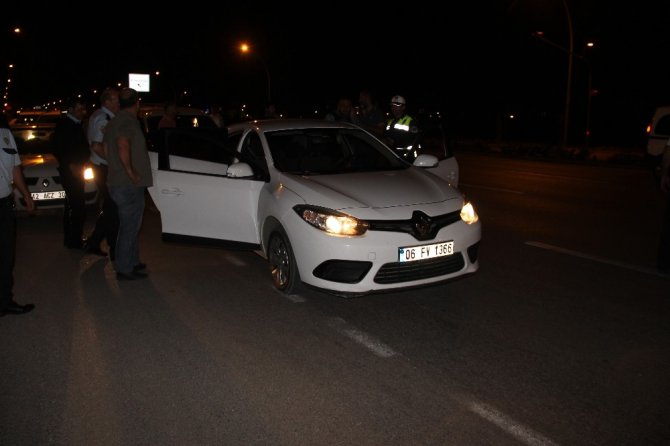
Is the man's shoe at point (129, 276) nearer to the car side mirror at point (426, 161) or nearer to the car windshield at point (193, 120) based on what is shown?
the car side mirror at point (426, 161)

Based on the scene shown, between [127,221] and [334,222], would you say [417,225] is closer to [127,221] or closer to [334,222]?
[334,222]

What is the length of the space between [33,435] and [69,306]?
7.91ft

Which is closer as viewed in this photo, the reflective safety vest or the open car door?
the open car door

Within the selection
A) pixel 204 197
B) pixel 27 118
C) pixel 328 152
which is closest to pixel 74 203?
pixel 204 197

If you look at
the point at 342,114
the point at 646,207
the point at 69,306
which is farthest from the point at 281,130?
the point at 646,207

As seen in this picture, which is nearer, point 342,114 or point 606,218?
point 606,218

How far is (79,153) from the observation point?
778 cm

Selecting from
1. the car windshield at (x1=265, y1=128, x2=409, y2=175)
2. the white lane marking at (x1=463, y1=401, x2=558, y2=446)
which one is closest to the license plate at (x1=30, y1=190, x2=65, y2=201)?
the car windshield at (x1=265, y1=128, x2=409, y2=175)

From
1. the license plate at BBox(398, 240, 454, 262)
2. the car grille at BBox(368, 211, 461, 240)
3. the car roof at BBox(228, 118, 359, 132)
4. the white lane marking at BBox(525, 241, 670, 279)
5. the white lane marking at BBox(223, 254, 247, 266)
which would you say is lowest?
the white lane marking at BBox(223, 254, 247, 266)

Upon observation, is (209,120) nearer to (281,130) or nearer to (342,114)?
(342,114)

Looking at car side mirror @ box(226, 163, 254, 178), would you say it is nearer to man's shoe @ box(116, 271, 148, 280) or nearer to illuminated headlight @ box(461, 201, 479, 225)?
man's shoe @ box(116, 271, 148, 280)

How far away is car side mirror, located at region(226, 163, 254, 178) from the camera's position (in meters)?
5.95

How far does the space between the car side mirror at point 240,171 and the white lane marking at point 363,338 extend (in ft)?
5.19

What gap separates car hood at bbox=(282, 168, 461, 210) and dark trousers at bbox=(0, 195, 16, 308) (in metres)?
2.32
